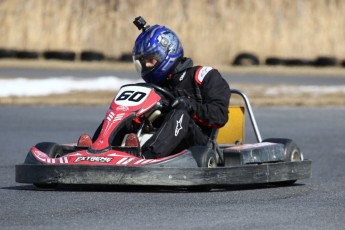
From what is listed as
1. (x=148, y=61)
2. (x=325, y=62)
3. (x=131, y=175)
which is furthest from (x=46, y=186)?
(x=325, y=62)

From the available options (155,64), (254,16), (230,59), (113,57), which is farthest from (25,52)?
(155,64)

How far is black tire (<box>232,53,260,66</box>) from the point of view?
29939 millimetres

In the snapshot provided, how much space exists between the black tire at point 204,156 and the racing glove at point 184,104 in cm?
34

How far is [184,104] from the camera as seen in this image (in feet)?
25.6

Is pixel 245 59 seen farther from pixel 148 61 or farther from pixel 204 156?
pixel 204 156

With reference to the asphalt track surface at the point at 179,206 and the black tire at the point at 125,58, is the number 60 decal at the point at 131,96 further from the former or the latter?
the black tire at the point at 125,58

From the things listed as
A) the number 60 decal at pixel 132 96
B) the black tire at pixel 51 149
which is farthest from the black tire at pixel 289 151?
the black tire at pixel 51 149

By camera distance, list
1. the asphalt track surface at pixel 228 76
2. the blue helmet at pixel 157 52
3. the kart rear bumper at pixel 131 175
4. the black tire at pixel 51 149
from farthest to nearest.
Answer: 1. the asphalt track surface at pixel 228 76
2. the blue helmet at pixel 157 52
3. the black tire at pixel 51 149
4. the kart rear bumper at pixel 131 175

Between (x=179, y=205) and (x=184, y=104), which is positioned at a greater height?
(x=184, y=104)

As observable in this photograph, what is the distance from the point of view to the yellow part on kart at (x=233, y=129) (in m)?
8.80

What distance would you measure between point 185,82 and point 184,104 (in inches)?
19.6

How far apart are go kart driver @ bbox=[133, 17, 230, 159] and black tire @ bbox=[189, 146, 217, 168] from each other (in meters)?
0.18

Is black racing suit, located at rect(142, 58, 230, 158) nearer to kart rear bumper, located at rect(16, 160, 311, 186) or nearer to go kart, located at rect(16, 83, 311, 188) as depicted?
go kart, located at rect(16, 83, 311, 188)

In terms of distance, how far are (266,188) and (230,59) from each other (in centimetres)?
2397
